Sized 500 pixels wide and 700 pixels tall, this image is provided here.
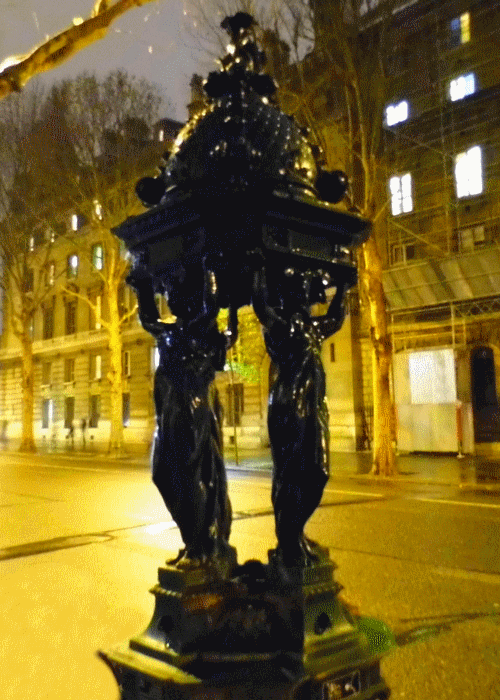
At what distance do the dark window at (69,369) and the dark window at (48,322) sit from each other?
10.8 ft

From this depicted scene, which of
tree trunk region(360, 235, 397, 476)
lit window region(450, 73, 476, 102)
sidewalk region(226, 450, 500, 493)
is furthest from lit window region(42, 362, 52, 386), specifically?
tree trunk region(360, 235, 397, 476)

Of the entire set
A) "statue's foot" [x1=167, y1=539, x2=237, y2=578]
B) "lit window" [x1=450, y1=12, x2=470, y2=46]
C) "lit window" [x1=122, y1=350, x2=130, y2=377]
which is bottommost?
"statue's foot" [x1=167, y1=539, x2=237, y2=578]

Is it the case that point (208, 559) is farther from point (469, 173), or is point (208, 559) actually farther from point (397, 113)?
point (397, 113)

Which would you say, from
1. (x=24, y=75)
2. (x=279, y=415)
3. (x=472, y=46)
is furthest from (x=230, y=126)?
(x=472, y=46)

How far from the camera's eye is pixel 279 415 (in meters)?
2.93

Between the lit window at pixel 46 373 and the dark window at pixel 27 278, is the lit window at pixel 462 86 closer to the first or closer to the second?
the dark window at pixel 27 278

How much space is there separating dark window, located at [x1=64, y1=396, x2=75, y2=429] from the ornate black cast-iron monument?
43.6 meters

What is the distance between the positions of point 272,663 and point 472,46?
27963 mm

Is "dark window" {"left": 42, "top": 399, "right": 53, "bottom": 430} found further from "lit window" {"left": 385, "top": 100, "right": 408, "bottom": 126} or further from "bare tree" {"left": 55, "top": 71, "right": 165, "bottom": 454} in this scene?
"lit window" {"left": 385, "top": 100, "right": 408, "bottom": 126}

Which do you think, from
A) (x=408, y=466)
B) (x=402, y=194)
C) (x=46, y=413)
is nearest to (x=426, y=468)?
(x=408, y=466)

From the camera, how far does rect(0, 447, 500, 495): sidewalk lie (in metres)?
16.7

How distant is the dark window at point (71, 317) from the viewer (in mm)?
46938

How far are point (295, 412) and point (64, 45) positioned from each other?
18.4ft

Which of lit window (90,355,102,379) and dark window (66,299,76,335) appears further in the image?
dark window (66,299,76,335)
